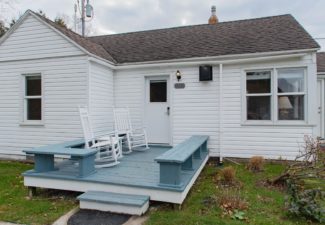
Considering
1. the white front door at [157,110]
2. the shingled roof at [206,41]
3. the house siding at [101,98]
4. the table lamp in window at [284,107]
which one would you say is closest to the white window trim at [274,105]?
the table lamp in window at [284,107]

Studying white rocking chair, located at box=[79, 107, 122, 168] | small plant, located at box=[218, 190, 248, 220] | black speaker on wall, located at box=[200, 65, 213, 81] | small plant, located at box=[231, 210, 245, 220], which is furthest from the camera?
black speaker on wall, located at box=[200, 65, 213, 81]

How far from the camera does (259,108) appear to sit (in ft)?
21.8

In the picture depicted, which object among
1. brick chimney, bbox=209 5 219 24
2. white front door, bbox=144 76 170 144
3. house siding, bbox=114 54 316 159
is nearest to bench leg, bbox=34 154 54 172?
house siding, bbox=114 54 316 159

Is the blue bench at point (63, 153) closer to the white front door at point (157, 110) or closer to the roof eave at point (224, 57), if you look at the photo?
the white front door at point (157, 110)

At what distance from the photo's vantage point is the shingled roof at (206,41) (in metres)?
6.77

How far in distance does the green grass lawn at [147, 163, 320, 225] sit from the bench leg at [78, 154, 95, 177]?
1.41 m

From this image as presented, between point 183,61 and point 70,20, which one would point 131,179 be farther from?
point 70,20

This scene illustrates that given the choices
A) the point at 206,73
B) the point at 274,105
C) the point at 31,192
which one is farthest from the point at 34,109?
the point at 274,105

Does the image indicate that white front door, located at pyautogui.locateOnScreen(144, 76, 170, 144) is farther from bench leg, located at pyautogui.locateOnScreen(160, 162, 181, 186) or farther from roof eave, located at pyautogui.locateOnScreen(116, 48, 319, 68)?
bench leg, located at pyautogui.locateOnScreen(160, 162, 181, 186)

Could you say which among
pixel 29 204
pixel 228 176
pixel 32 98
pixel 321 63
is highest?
pixel 321 63

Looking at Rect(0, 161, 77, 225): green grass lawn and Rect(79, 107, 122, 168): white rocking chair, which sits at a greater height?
Rect(79, 107, 122, 168): white rocking chair

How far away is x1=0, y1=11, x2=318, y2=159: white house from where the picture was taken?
640 centimetres

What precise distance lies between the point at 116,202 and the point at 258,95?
4.69 meters

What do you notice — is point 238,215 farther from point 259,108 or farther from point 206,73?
point 206,73
